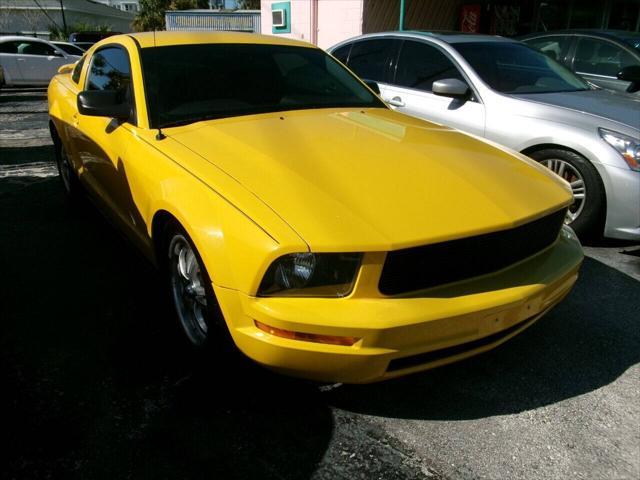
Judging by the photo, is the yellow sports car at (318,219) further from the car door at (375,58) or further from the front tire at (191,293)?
the car door at (375,58)

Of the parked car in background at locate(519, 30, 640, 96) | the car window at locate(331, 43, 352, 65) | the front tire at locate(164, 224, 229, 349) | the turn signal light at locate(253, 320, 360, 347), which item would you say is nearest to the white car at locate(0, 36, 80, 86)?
the car window at locate(331, 43, 352, 65)

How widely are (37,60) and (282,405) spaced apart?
49.0 feet

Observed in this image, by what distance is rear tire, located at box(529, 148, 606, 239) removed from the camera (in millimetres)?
3848

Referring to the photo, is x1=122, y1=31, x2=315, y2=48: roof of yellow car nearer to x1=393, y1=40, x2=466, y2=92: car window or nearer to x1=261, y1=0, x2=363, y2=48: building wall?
x1=393, y1=40, x2=466, y2=92: car window

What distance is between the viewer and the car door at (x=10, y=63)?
13977mm

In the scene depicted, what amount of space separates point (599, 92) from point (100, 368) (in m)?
4.55

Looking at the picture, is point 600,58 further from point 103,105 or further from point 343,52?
point 103,105

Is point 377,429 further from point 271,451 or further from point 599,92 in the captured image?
point 599,92

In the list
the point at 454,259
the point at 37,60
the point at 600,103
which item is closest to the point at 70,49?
the point at 37,60

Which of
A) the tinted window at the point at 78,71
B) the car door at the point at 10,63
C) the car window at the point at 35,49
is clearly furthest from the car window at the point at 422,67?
the car window at the point at 35,49

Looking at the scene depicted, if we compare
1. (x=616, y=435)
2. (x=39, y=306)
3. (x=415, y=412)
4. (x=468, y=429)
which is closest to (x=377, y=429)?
(x=415, y=412)

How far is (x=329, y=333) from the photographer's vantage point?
1.92 metres

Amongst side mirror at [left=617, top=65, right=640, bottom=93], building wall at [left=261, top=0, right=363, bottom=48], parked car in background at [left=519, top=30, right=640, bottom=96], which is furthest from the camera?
building wall at [left=261, top=0, right=363, bottom=48]

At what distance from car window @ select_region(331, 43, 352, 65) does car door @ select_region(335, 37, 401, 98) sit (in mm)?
16
